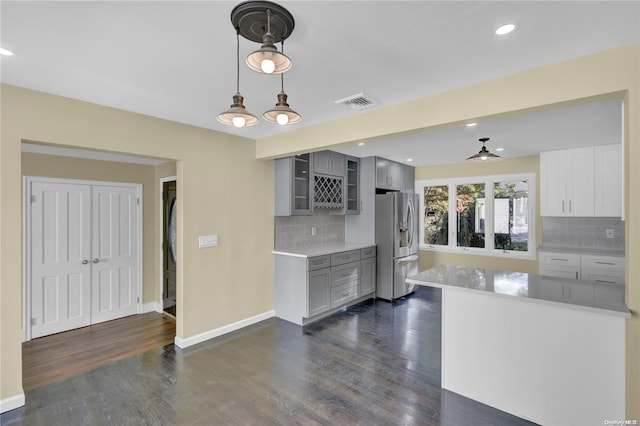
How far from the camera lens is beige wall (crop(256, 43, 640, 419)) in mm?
1849

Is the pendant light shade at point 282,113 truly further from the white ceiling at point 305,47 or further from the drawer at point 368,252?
the drawer at point 368,252

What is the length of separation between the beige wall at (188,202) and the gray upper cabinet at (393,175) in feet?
6.51

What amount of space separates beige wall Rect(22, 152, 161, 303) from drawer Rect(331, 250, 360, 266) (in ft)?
8.84

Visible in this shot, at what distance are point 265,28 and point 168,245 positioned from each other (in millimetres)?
3805

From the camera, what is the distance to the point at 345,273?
15.3ft

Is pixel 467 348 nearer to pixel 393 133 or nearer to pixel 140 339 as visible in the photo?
pixel 393 133

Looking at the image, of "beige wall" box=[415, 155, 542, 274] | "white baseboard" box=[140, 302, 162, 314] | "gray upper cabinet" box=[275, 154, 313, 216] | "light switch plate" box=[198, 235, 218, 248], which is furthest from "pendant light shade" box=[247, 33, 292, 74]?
"beige wall" box=[415, 155, 542, 274]

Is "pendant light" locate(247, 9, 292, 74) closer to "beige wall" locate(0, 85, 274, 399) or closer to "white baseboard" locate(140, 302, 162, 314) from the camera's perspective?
"beige wall" locate(0, 85, 274, 399)

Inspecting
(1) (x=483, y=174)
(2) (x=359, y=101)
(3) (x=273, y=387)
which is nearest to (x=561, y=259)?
(1) (x=483, y=174)

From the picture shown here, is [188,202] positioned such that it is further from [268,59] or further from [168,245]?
[268,59]

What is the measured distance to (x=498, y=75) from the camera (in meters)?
2.25

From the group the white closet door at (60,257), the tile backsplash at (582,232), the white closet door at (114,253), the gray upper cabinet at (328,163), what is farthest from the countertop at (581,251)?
the white closet door at (60,257)

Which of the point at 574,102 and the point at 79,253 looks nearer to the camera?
the point at 574,102

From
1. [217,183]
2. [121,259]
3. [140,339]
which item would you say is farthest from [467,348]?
[121,259]
